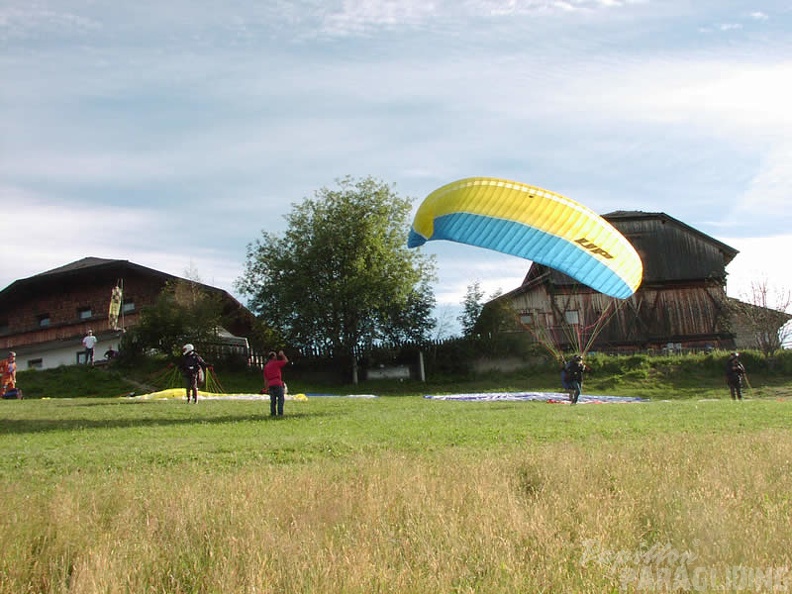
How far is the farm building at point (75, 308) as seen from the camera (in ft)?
154

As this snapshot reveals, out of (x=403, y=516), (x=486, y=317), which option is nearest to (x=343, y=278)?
(x=486, y=317)

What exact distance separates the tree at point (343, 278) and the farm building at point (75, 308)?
3716mm

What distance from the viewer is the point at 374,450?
12.8 m

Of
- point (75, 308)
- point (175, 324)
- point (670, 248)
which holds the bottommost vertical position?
point (175, 324)

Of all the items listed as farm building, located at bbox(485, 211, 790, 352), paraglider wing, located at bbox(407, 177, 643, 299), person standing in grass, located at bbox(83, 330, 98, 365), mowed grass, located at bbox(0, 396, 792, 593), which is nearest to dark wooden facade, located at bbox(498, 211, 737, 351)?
farm building, located at bbox(485, 211, 790, 352)

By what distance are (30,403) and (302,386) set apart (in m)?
18.4

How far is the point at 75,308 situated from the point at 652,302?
3622cm

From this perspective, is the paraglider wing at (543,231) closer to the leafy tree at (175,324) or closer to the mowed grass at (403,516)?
the mowed grass at (403,516)

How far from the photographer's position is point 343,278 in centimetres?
4375

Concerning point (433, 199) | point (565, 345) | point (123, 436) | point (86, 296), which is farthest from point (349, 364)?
point (123, 436)

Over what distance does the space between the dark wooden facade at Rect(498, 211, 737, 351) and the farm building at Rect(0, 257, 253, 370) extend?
Result: 1883 cm

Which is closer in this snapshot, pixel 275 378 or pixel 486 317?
pixel 275 378

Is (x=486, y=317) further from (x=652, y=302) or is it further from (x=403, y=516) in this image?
(x=403, y=516)

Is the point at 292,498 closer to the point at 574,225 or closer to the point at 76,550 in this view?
the point at 76,550
